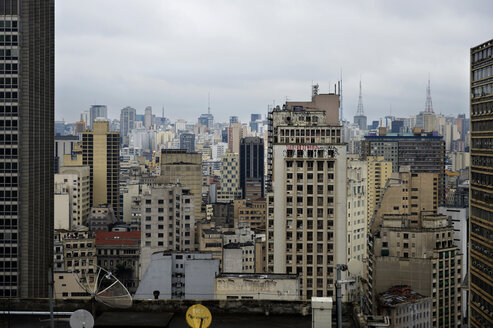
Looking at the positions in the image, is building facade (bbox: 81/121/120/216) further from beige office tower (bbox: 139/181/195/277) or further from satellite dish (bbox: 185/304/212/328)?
satellite dish (bbox: 185/304/212/328)

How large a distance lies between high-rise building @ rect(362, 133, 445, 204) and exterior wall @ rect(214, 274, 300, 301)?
13855 centimetres

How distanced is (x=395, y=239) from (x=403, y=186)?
32.8 m

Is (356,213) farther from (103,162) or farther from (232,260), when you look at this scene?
(103,162)

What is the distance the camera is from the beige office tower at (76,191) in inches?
4925

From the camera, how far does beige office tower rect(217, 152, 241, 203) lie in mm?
169000

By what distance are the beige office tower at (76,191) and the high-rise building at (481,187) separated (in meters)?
85.9

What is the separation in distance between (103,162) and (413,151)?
76.1 meters

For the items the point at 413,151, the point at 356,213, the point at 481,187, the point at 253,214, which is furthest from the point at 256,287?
the point at 413,151

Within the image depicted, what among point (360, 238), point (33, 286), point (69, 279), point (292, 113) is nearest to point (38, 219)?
point (33, 286)

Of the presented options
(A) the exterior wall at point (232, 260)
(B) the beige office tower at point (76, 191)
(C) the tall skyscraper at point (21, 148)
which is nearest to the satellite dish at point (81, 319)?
(C) the tall skyscraper at point (21, 148)

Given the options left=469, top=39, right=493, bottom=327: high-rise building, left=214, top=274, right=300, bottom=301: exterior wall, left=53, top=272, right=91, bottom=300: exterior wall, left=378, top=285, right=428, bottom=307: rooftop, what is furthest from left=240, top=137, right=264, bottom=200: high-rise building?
left=214, top=274, right=300, bottom=301: exterior wall

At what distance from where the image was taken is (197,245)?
82438 mm

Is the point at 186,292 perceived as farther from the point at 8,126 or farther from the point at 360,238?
the point at 8,126

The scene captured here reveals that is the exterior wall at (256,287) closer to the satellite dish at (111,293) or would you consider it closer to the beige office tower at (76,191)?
the satellite dish at (111,293)
